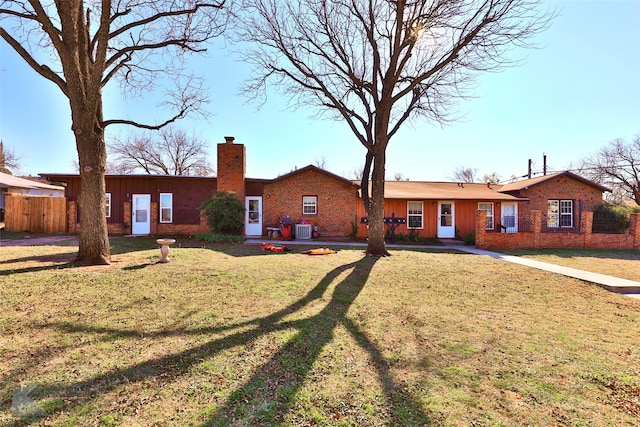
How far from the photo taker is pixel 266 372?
3.05 metres

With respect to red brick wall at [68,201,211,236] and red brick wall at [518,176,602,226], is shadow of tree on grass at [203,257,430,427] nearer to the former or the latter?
red brick wall at [68,201,211,236]

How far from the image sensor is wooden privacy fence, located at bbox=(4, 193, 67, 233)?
16.3 meters

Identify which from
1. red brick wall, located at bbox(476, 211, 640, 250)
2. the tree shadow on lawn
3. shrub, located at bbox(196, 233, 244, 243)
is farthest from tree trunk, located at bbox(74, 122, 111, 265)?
red brick wall, located at bbox(476, 211, 640, 250)

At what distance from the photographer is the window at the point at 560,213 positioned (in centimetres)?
1925

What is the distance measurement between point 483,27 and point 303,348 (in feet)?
38.4

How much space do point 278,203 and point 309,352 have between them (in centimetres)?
1447

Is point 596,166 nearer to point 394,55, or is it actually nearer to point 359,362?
point 394,55

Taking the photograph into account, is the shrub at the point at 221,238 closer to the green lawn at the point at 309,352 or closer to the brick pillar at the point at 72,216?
A: the green lawn at the point at 309,352

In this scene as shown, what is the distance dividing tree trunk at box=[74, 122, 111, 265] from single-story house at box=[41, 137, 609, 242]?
28.9 ft

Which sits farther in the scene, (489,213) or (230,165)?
(489,213)

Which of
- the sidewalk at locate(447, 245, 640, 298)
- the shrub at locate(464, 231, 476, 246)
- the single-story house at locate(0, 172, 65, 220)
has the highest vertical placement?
the single-story house at locate(0, 172, 65, 220)

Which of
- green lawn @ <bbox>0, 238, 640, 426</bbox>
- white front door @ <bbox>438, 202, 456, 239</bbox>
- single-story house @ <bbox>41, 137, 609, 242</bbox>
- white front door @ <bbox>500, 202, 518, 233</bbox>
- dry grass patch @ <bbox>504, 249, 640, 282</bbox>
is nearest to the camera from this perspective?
green lawn @ <bbox>0, 238, 640, 426</bbox>

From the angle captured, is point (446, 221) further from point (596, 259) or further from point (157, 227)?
point (157, 227)

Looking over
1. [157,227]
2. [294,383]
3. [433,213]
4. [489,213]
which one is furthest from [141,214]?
[489,213]
